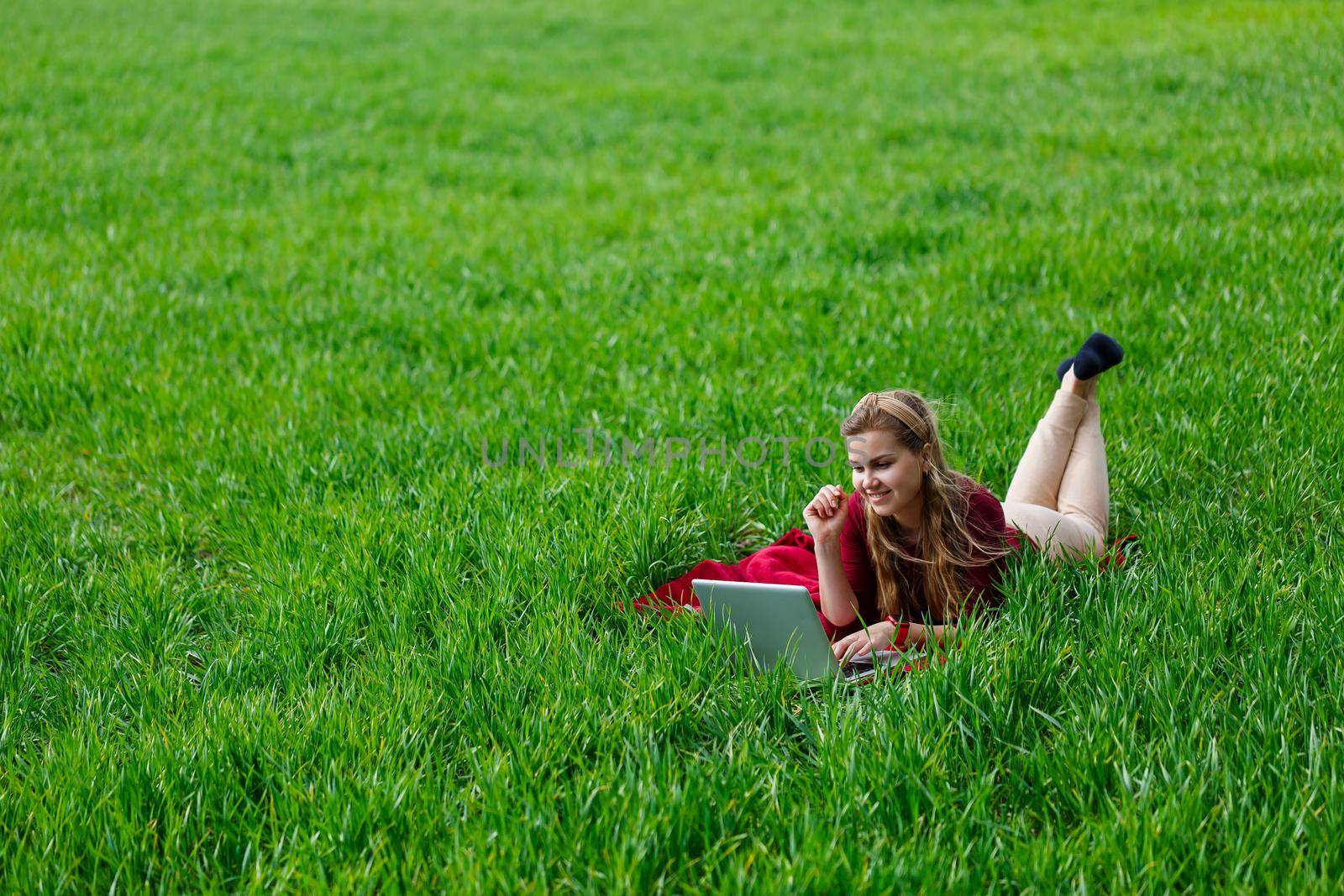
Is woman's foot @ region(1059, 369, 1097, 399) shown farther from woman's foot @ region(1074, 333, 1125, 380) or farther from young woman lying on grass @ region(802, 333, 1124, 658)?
young woman lying on grass @ region(802, 333, 1124, 658)

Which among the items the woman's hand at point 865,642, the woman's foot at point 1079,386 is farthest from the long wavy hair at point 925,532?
the woman's foot at point 1079,386

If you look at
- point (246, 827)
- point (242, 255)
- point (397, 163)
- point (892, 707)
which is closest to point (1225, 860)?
point (892, 707)

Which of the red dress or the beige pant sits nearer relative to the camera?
the red dress

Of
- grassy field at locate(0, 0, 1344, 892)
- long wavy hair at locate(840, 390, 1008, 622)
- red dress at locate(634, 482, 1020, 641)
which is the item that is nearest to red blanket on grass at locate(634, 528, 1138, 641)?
red dress at locate(634, 482, 1020, 641)

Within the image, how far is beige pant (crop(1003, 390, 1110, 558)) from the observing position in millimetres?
3430

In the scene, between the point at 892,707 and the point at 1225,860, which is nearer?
the point at 1225,860

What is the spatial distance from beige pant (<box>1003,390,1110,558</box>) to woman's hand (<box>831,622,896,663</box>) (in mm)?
675

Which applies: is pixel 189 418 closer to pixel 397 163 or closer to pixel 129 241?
pixel 129 241

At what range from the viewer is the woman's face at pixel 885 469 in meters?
2.94

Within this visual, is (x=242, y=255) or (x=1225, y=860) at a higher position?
(x=242, y=255)

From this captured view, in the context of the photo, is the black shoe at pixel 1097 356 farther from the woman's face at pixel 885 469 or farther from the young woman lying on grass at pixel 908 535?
the woman's face at pixel 885 469

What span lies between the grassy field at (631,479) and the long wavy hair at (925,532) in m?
0.20

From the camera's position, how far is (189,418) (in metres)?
4.84

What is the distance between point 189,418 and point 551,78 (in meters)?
8.45
